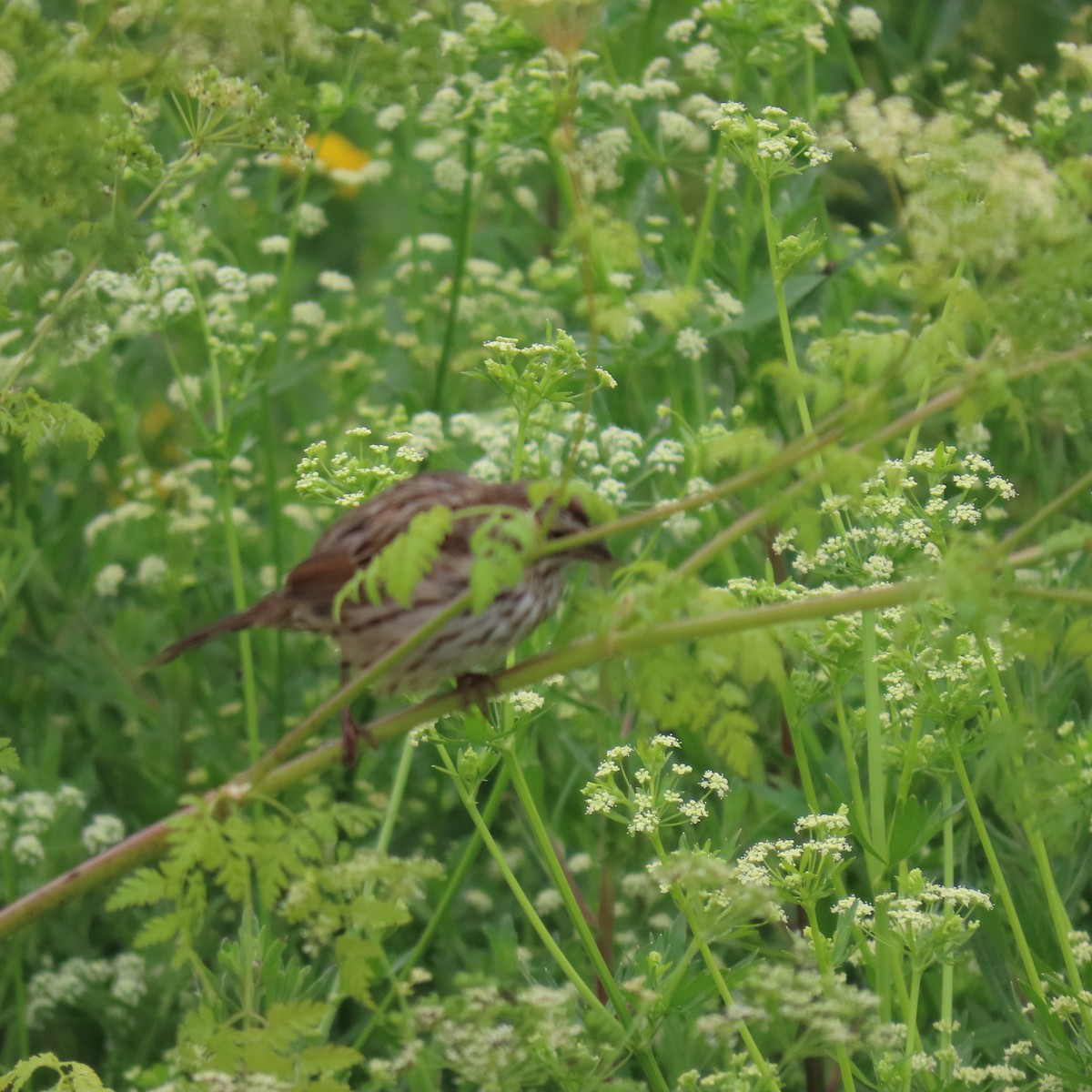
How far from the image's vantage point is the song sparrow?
2.95m

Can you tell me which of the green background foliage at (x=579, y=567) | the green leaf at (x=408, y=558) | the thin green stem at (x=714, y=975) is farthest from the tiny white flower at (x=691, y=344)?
the green leaf at (x=408, y=558)

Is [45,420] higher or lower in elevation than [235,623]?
higher

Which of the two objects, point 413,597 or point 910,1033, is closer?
point 910,1033

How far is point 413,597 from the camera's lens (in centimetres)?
320

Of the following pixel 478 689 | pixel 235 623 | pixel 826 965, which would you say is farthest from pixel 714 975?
pixel 235 623

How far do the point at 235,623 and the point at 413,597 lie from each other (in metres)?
0.34

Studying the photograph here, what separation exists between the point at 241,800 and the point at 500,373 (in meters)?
1.09

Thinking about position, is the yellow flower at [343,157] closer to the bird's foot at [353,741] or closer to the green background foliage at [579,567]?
the green background foliage at [579,567]

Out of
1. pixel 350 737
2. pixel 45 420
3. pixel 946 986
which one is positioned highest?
pixel 45 420

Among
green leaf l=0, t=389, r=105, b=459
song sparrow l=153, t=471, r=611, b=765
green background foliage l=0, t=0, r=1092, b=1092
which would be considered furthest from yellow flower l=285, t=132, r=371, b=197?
green leaf l=0, t=389, r=105, b=459

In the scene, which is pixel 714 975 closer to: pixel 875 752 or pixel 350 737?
pixel 875 752

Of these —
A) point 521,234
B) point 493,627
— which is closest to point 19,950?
point 493,627

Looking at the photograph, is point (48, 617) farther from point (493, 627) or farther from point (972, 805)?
point (972, 805)

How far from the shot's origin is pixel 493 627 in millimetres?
2932
